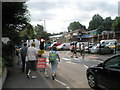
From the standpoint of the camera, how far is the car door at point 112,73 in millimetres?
5230

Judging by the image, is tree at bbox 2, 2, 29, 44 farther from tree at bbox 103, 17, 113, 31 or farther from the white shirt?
tree at bbox 103, 17, 113, 31

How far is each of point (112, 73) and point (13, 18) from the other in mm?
11757

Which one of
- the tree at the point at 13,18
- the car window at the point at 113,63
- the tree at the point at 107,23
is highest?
the tree at the point at 107,23

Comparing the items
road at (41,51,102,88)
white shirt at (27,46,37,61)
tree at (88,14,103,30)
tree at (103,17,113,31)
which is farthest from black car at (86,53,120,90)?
tree at (88,14,103,30)

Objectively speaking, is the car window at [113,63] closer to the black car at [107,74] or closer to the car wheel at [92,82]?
the black car at [107,74]

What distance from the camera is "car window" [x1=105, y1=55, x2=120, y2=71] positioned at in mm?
5473

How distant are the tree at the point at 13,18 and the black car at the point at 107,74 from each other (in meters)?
7.85

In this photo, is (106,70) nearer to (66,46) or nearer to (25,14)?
(25,14)

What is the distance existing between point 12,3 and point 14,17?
2608mm

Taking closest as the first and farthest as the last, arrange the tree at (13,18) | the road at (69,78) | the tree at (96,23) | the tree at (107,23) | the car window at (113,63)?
the car window at (113,63)
the road at (69,78)
the tree at (13,18)
the tree at (107,23)
the tree at (96,23)

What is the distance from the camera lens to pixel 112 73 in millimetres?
5438

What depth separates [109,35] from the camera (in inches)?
2623

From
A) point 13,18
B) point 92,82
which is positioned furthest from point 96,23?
point 92,82

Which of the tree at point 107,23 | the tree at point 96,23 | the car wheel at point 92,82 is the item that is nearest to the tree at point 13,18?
the car wheel at point 92,82
